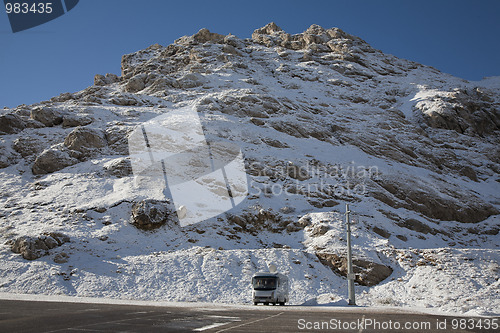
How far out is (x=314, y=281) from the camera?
21.7 meters

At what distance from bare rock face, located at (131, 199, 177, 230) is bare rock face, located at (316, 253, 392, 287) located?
1230 cm

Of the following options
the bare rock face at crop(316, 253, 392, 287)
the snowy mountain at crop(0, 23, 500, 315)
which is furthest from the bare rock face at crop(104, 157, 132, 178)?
the bare rock face at crop(316, 253, 392, 287)

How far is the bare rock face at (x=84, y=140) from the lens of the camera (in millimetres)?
36156

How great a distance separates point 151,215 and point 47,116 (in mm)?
25616

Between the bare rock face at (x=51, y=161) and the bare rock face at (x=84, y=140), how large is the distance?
63.0 inches

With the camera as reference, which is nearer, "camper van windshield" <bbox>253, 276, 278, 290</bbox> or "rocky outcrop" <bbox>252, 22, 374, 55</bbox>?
"camper van windshield" <bbox>253, 276, 278, 290</bbox>

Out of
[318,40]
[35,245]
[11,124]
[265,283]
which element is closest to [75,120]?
[11,124]

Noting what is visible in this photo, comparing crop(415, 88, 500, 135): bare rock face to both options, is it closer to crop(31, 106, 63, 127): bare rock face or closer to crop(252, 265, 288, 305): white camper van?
crop(252, 265, 288, 305): white camper van

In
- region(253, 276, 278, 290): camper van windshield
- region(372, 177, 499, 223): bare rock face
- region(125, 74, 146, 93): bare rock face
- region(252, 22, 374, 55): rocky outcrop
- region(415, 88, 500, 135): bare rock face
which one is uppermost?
region(252, 22, 374, 55): rocky outcrop

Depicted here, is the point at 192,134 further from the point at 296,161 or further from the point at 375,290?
the point at 375,290

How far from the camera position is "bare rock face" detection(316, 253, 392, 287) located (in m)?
21.8

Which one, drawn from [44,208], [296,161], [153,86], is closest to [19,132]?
[44,208]

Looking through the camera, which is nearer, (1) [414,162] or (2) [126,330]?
(2) [126,330]

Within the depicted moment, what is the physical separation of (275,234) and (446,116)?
46587mm
